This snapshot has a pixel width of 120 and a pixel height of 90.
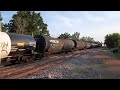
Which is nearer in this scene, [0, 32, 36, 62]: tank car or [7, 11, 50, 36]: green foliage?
[0, 32, 36, 62]: tank car

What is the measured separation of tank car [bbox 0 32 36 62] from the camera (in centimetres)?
1664

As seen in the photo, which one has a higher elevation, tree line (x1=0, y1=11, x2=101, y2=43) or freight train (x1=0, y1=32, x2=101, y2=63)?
tree line (x1=0, y1=11, x2=101, y2=43)

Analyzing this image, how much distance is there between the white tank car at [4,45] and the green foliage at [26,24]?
52.1 meters

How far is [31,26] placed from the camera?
7900cm

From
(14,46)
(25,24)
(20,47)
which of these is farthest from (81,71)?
(25,24)

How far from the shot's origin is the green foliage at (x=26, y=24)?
A: 239ft

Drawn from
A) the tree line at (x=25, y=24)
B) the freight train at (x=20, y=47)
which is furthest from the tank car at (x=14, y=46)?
the tree line at (x=25, y=24)

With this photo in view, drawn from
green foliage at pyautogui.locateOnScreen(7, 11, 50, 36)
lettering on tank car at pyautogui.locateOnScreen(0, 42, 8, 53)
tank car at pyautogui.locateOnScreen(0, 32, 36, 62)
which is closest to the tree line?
green foliage at pyautogui.locateOnScreen(7, 11, 50, 36)

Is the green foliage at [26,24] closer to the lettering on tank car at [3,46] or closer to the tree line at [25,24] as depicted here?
the tree line at [25,24]

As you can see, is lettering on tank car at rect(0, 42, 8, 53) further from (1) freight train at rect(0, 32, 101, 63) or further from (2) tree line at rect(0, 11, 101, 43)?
(2) tree line at rect(0, 11, 101, 43)
